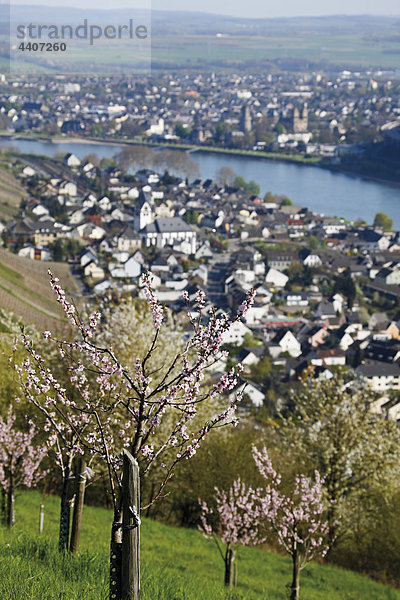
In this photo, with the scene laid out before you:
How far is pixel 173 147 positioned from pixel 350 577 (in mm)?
51557

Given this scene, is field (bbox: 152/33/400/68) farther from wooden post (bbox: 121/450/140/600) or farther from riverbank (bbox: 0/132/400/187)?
wooden post (bbox: 121/450/140/600)

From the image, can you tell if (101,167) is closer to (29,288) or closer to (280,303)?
(280,303)

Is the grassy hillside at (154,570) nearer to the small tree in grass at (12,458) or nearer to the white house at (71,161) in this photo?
the small tree in grass at (12,458)

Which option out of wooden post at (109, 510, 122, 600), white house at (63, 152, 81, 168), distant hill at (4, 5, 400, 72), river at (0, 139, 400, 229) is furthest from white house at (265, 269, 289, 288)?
distant hill at (4, 5, 400, 72)

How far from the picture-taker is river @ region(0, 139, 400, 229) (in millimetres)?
35562

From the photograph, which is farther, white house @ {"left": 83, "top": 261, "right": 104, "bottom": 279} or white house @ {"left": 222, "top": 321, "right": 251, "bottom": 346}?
white house @ {"left": 83, "top": 261, "right": 104, "bottom": 279}

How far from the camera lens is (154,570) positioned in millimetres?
3102

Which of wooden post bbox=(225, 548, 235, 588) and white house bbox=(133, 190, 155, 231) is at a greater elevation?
white house bbox=(133, 190, 155, 231)

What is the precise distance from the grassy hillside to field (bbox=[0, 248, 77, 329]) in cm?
560

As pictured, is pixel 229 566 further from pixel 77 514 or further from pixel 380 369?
pixel 380 369

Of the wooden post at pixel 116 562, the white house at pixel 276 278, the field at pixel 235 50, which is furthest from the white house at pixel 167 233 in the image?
the field at pixel 235 50

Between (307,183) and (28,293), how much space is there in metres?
30.1

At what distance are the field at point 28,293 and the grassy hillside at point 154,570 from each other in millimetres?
5604

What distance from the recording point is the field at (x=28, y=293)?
11.9 m
